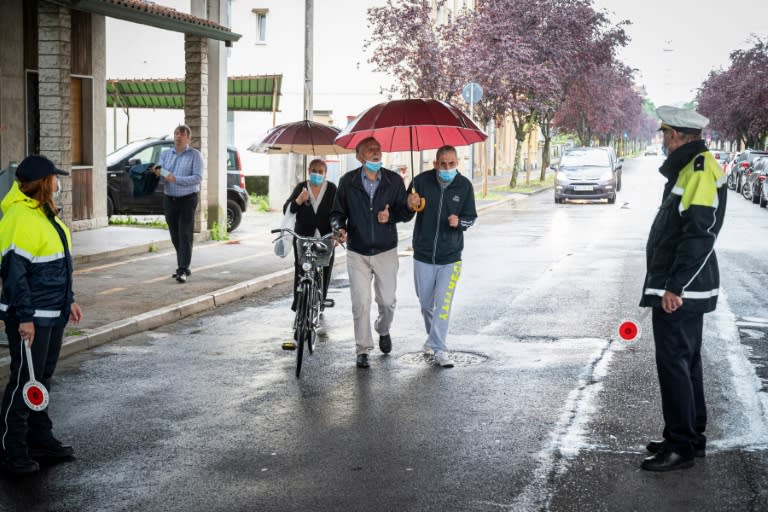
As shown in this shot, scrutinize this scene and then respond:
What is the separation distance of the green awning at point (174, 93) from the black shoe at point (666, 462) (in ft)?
96.9

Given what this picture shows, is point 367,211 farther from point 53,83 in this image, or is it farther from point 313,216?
point 53,83

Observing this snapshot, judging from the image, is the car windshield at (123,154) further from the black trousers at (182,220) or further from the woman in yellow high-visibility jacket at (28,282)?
the woman in yellow high-visibility jacket at (28,282)

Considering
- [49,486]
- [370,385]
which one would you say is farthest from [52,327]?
[370,385]

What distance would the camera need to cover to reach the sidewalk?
10.4 metres

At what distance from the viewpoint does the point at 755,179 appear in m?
36.9

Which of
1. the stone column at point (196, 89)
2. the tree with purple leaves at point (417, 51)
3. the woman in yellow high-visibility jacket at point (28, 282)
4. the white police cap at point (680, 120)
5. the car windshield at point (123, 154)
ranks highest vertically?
the tree with purple leaves at point (417, 51)

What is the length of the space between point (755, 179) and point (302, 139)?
29259mm

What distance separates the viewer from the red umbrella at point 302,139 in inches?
432

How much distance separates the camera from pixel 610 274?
49.9 feet

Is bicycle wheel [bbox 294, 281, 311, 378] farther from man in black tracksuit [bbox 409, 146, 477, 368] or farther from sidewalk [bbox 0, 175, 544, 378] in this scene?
sidewalk [bbox 0, 175, 544, 378]

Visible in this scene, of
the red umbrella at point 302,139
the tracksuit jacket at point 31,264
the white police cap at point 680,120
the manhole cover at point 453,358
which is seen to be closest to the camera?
the tracksuit jacket at point 31,264

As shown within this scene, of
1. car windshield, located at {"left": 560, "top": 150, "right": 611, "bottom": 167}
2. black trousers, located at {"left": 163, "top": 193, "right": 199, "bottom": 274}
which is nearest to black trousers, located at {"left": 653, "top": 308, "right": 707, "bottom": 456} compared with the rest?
black trousers, located at {"left": 163, "top": 193, "right": 199, "bottom": 274}

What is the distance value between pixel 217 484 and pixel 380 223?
3586 mm

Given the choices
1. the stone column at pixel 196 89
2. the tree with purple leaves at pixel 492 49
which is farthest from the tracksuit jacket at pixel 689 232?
the tree with purple leaves at pixel 492 49
